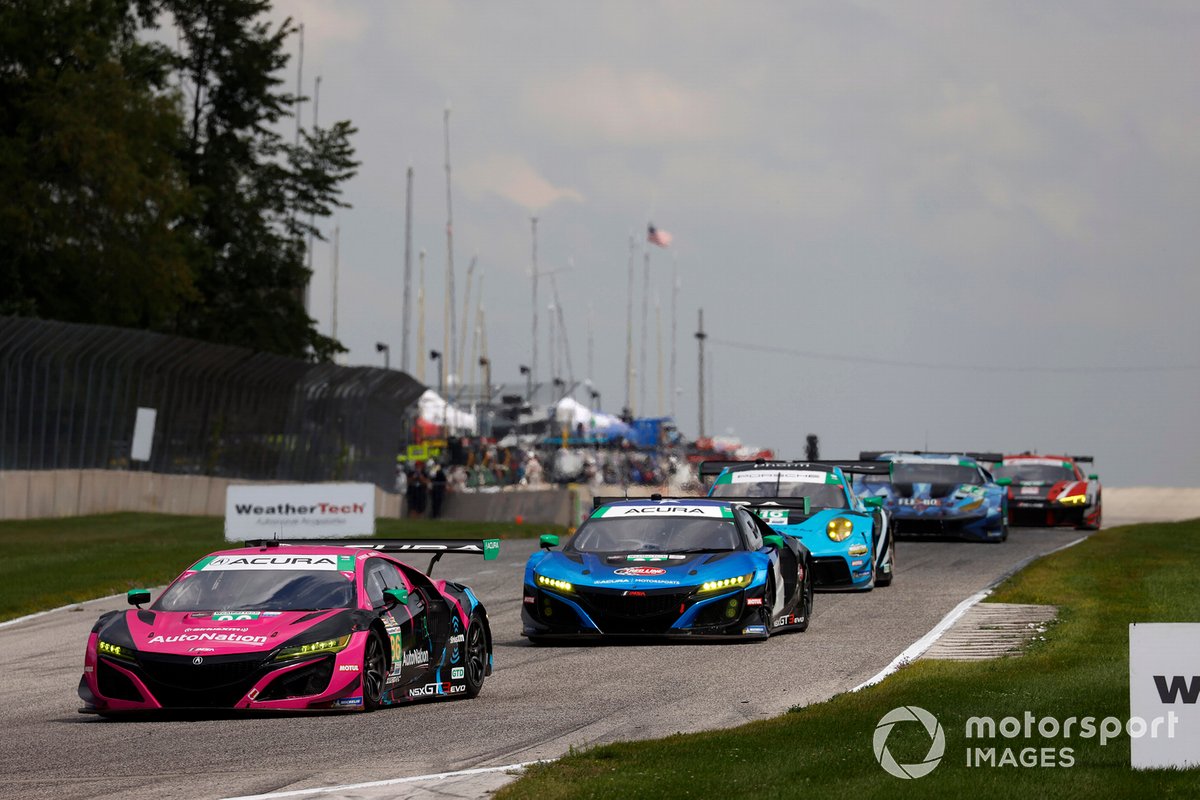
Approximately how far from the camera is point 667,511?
1772 cm

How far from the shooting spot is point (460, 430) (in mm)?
76875

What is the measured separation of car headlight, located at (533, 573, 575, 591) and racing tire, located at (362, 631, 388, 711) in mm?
4248

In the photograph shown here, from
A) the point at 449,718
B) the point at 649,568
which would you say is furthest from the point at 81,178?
the point at 449,718

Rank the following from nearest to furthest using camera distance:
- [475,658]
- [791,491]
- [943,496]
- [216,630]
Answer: [216,630], [475,658], [791,491], [943,496]

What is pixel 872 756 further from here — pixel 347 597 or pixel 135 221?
pixel 135 221

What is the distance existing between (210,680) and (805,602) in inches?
300

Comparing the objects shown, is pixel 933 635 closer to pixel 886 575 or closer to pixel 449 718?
pixel 886 575

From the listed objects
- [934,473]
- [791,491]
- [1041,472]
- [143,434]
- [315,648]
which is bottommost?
[315,648]

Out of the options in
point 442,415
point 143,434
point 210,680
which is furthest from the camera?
point 442,415

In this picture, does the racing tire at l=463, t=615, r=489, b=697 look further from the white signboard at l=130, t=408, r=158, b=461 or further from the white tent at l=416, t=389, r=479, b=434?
the white tent at l=416, t=389, r=479, b=434

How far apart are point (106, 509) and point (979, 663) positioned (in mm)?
30397

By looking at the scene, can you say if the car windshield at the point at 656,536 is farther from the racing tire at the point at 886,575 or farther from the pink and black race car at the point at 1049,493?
the pink and black race car at the point at 1049,493

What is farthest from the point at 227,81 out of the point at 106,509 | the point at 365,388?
the point at 106,509

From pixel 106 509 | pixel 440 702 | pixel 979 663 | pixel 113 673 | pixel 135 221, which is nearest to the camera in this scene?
pixel 113 673
